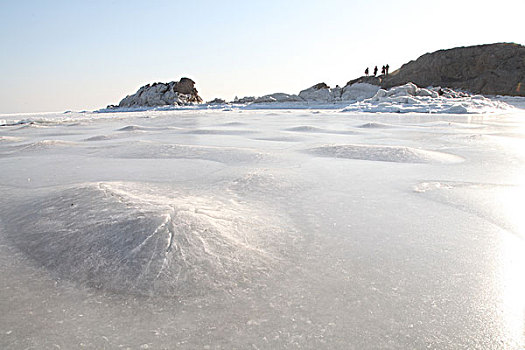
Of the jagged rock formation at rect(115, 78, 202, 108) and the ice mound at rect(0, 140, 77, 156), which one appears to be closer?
the ice mound at rect(0, 140, 77, 156)

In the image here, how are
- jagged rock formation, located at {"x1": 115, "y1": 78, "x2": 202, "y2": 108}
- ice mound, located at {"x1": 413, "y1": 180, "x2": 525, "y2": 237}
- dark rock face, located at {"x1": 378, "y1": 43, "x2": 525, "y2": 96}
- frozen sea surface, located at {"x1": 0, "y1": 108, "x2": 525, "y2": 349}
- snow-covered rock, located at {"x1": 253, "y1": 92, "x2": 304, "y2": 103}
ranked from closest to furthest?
1. frozen sea surface, located at {"x1": 0, "y1": 108, "x2": 525, "y2": 349}
2. ice mound, located at {"x1": 413, "y1": 180, "x2": 525, "y2": 237}
3. snow-covered rock, located at {"x1": 253, "y1": 92, "x2": 304, "y2": 103}
4. jagged rock formation, located at {"x1": 115, "y1": 78, "x2": 202, "y2": 108}
5. dark rock face, located at {"x1": 378, "y1": 43, "x2": 525, "y2": 96}

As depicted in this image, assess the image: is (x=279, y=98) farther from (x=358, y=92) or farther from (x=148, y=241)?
(x=148, y=241)

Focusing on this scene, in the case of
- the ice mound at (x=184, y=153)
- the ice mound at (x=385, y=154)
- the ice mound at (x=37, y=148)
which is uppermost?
the ice mound at (x=37, y=148)

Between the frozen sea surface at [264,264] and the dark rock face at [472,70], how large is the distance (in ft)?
98.0

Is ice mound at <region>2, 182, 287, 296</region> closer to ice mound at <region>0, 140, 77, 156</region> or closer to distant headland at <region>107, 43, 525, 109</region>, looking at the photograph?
ice mound at <region>0, 140, 77, 156</region>

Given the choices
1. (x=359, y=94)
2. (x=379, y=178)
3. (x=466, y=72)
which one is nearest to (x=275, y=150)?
(x=379, y=178)

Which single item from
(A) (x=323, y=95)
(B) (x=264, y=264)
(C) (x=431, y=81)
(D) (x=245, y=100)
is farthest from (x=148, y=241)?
(C) (x=431, y=81)

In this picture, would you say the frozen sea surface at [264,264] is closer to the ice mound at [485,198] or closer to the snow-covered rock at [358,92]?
the ice mound at [485,198]

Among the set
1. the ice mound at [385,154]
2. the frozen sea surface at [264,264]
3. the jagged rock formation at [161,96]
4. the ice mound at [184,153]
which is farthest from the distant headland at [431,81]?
the frozen sea surface at [264,264]

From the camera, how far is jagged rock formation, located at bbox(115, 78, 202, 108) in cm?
2593

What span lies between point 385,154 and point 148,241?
247 centimetres

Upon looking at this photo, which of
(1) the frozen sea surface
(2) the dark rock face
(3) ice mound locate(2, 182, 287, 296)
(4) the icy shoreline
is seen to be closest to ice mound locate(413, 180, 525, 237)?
(1) the frozen sea surface

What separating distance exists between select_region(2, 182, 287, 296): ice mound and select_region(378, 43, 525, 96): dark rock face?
30.5 metres

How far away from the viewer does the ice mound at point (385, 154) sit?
2925 millimetres
